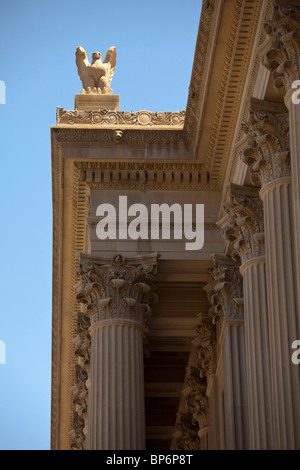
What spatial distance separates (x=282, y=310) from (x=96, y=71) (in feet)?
67.2

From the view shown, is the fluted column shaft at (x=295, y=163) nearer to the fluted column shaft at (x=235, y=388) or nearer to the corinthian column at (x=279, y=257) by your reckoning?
the corinthian column at (x=279, y=257)

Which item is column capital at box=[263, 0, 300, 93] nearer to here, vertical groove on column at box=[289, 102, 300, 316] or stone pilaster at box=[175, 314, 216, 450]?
vertical groove on column at box=[289, 102, 300, 316]

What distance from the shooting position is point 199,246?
46906mm

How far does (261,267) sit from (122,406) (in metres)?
7.31

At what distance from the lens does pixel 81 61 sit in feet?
173

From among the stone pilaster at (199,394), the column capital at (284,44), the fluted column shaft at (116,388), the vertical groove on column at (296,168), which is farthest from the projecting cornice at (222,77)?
the fluted column shaft at (116,388)

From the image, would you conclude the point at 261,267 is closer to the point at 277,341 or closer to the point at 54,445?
the point at 277,341

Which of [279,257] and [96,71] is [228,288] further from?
[96,71]

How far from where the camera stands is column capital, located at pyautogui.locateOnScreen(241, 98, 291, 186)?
36438 mm

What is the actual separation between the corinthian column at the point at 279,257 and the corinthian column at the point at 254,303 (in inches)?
141

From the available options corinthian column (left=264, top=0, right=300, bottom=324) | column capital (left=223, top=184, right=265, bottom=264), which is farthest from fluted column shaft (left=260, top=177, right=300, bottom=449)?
column capital (left=223, top=184, right=265, bottom=264)

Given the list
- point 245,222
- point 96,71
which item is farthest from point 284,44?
point 96,71
